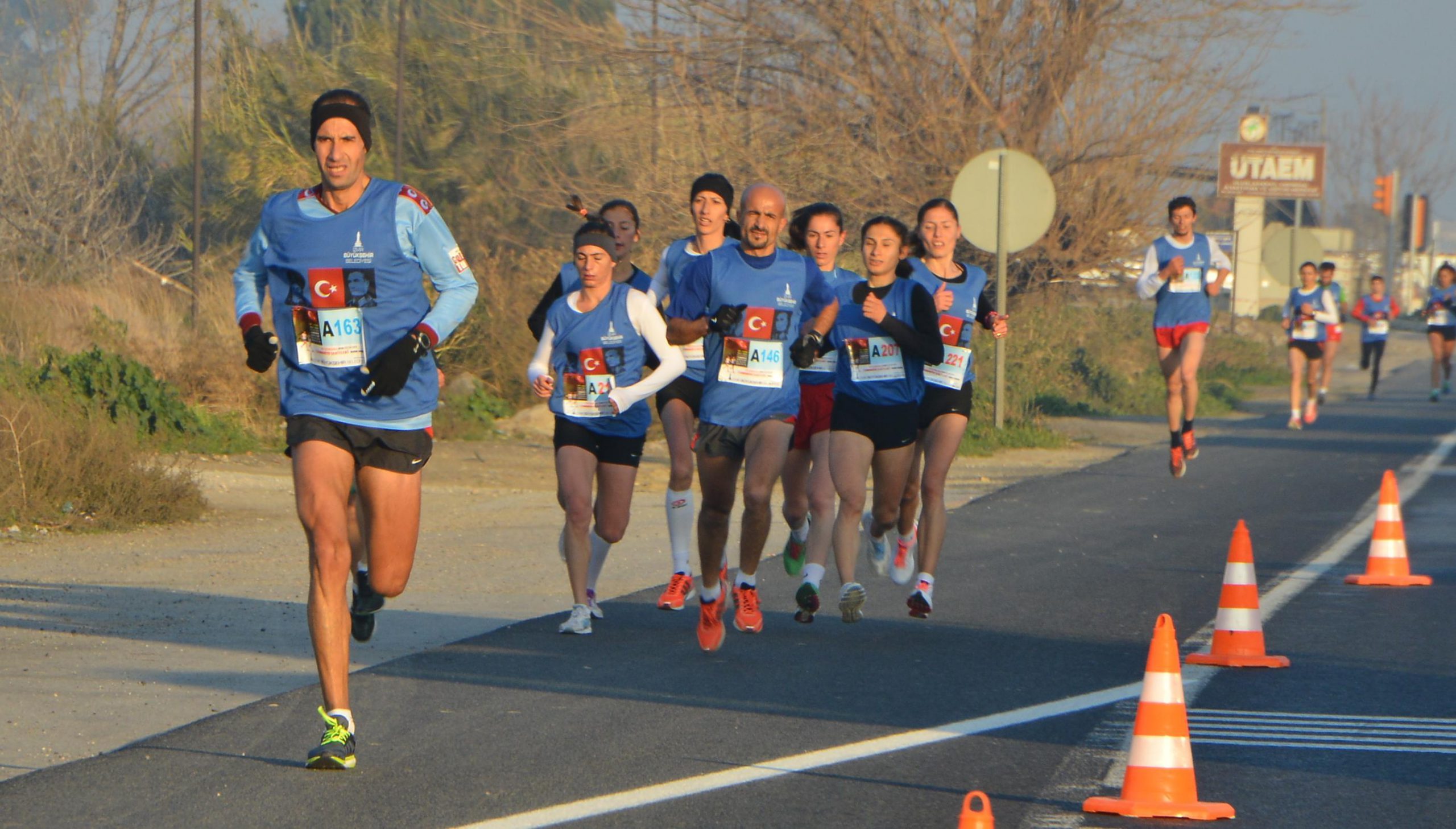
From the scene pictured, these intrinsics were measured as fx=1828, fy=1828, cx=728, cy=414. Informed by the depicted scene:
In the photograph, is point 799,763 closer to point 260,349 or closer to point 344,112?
point 260,349

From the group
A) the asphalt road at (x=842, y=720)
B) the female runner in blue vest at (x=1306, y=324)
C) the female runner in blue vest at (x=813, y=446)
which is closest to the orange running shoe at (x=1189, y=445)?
the asphalt road at (x=842, y=720)

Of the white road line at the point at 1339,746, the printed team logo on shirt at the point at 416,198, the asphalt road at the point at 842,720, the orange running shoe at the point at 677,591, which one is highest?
the printed team logo on shirt at the point at 416,198

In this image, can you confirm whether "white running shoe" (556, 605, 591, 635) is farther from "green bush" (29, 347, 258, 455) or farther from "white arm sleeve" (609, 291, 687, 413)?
"green bush" (29, 347, 258, 455)

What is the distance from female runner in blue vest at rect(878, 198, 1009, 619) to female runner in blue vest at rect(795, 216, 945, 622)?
0.23 m

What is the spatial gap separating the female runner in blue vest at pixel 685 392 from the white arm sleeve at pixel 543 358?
65 cm

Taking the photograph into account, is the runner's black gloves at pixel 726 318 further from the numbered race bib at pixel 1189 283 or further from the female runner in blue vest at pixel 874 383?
the numbered race bib at pixel 1189 283

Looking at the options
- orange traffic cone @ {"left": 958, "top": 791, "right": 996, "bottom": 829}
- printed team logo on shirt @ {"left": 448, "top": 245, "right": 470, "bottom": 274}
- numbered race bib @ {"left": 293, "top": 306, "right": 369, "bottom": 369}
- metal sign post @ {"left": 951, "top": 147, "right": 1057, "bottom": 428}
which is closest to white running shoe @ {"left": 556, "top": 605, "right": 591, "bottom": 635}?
printed team logo on shirt @ {"left": 448, "top": 245, "right": 470, "bottom": 274}

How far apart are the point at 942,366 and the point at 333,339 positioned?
3.83 metres

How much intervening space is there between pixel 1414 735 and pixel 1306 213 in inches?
2516

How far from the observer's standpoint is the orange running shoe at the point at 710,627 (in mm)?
7703

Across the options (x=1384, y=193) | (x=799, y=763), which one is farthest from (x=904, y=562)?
(x=1384, y=193)

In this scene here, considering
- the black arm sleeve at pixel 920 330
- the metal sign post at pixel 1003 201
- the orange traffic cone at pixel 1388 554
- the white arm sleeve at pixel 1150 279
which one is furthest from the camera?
the metal sign post at pixel 1003 201

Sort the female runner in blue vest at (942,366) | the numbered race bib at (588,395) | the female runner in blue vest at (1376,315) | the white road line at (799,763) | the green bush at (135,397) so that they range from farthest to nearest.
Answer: the female runner in blue vest at (1376,315) < the green bush at (135,397) < the female runner in blue vest at (942,366) < the numbered race bib at (588,395) < the white road line at (799,763)

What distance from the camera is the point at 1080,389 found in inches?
1070
